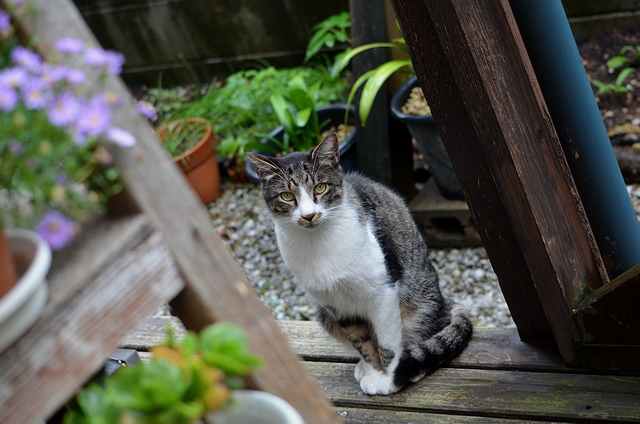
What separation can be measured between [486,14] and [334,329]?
131 cm

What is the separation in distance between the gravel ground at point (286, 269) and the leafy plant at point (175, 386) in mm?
A: 2302

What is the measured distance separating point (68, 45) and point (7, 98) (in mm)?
105

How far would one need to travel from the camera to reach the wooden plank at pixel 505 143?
163 centimetres

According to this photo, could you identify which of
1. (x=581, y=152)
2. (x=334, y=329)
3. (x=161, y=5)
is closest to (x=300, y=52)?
(x=161, y=5)

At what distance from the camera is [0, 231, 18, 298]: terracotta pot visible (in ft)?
2.07

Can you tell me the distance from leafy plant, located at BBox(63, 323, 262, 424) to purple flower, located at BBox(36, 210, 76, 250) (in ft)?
0.51

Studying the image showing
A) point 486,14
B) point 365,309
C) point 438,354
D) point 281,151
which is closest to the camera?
point 486,14

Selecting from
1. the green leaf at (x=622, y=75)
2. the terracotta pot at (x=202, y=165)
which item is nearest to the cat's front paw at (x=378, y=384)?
the terracotta pot at (x=202, y=165)

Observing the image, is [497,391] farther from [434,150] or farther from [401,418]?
[434,150]

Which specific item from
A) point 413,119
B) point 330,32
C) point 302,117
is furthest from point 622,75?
point 330,32

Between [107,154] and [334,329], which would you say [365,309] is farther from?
[107,154]

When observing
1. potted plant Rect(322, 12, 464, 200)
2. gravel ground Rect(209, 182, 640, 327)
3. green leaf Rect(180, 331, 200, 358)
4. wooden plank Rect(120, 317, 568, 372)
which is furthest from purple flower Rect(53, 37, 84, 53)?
potted plant Rect(322, 12, 464, 200)

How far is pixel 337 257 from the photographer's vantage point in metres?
2.24

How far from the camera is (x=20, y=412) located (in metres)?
0.63
